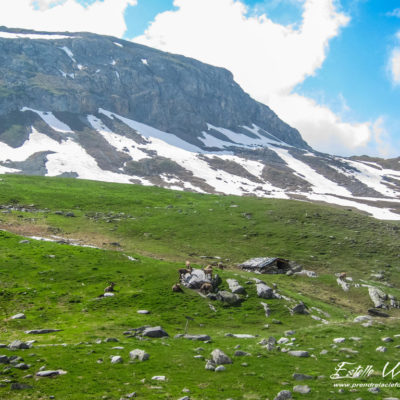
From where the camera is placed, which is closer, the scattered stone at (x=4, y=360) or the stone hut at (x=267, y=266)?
the scattered stone at (x=4, y=360)

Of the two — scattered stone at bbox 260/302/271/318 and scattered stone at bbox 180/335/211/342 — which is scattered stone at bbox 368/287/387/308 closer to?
scattered stone at bbox 260/302/271/318

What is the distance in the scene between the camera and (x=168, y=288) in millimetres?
31703

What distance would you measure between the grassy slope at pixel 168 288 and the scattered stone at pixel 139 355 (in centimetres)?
29

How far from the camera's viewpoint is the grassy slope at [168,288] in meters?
15.4

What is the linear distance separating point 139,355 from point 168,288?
14.2 m

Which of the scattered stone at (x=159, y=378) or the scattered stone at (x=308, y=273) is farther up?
the scattered stone at (x=308, y=273)

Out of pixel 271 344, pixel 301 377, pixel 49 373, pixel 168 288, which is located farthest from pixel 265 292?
pixel 49 373

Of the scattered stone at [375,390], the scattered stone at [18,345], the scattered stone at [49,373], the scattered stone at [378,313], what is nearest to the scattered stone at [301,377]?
the scattered stone at [375,390]

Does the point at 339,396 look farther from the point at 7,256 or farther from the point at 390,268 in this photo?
the point at 390,268

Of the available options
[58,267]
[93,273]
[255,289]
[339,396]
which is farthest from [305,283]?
[339,396]

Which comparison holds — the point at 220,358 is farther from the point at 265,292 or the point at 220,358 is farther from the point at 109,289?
the point at 265,292

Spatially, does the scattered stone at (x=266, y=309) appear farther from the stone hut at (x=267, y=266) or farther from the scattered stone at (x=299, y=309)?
the stone hut at (x=267, y=266)

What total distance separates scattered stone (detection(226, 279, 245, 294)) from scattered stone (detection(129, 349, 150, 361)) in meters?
15.6

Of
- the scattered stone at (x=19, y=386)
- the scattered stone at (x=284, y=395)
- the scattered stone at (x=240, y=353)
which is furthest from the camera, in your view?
the scattered stone at (x=240, y=353)
